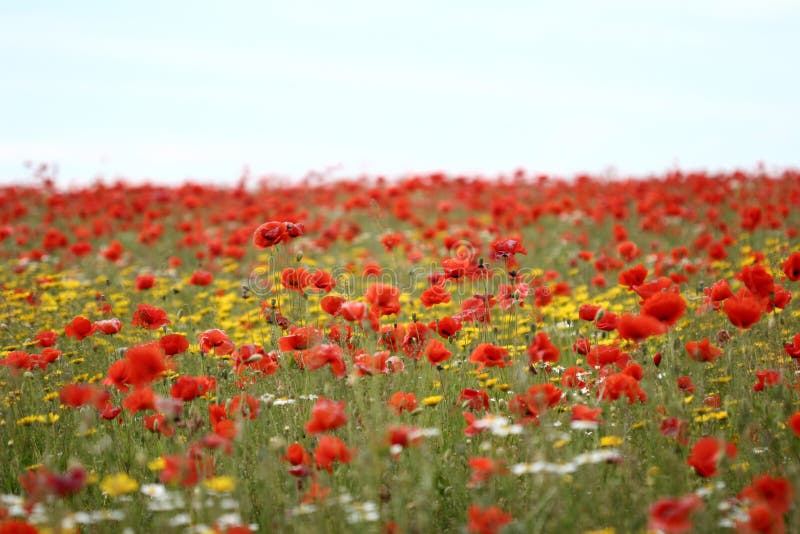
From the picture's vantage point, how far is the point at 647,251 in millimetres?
10969

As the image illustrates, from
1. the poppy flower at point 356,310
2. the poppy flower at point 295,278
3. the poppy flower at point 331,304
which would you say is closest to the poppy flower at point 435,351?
the poppy flower at point 356,310

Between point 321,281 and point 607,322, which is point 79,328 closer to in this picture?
point 321,281

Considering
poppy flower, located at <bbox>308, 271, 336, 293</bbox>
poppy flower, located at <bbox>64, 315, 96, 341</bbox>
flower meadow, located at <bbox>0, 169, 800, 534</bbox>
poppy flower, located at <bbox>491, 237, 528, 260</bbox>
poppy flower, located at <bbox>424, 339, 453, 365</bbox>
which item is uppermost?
poppy flower, located at <bbox>491, 237, 528, 260</bbox>

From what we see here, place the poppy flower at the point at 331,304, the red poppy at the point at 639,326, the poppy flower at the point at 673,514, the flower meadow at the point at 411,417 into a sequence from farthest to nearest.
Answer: the poppy flower at the point at 331,304 < the red poppy at the point at 639,326 < the flower meadow at the point at 411,417 < the poppy flower at the point at 673,514

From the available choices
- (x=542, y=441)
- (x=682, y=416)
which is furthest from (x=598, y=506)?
(x=682, y=416)

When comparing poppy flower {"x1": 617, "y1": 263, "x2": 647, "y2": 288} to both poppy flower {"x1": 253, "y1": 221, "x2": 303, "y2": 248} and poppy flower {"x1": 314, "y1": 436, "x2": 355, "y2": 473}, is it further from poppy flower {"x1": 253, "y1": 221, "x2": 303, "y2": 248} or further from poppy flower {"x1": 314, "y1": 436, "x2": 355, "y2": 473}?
poppy flower {"x1": 314, "y1": 436, "x2": 355, "y2": 473}

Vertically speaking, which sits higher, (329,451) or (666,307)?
(666,307)

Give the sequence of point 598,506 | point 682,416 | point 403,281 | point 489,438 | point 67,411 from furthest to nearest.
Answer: point 403,281, point 67,411, point 489,438, point 682,416, point 598,506

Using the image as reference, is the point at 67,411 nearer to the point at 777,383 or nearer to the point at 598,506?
the point at 598,506

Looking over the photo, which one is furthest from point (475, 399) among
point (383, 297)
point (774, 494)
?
point (774, 494)

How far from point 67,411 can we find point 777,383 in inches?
162

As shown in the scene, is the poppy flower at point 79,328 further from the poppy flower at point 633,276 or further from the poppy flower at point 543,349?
the poppy flower at point 633,276

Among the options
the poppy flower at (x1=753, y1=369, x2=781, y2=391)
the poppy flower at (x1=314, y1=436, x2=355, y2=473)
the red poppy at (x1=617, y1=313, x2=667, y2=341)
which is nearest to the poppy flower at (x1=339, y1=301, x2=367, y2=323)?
the poppy flower at (x1=314, y1=436, x2=355, y2=473)

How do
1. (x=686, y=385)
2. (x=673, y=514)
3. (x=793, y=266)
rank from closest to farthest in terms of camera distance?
(x=673, y=514)
(x=686, y=385)
(x=793, y=266)
